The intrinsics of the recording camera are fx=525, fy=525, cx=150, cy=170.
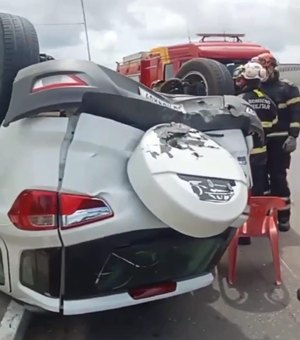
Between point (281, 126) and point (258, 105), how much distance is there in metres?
0.54

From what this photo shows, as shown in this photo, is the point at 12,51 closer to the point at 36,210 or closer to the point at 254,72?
the point at 36,210

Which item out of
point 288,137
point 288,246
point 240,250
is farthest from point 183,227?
point 288,137

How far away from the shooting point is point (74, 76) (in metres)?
2.50

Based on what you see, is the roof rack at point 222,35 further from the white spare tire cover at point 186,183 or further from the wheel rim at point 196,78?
the white spare tire cover at point 186,183

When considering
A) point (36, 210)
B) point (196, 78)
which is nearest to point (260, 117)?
point (196, 78)

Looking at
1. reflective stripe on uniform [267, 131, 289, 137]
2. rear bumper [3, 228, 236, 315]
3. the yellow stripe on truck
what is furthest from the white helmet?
the yellow stripe on truck

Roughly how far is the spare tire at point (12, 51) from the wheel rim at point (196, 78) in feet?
6.60

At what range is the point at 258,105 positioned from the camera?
4801mm

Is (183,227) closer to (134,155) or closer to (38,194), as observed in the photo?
(134,155)

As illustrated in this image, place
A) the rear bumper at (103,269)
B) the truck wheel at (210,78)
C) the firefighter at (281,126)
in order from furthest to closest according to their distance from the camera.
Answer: the firefighter at (281,126) < the truck wheel at (210,78) < the rear bumper at (103,269)

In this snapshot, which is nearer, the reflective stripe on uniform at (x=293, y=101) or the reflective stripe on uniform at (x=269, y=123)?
the reflective stripe on uniform at (x=269, y=123)

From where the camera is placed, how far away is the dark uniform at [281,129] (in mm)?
5145

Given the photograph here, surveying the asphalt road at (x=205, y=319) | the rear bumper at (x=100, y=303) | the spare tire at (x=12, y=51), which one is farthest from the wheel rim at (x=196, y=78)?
the rear bumper at (x=100, y=303)

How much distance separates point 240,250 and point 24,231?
2.54 m
